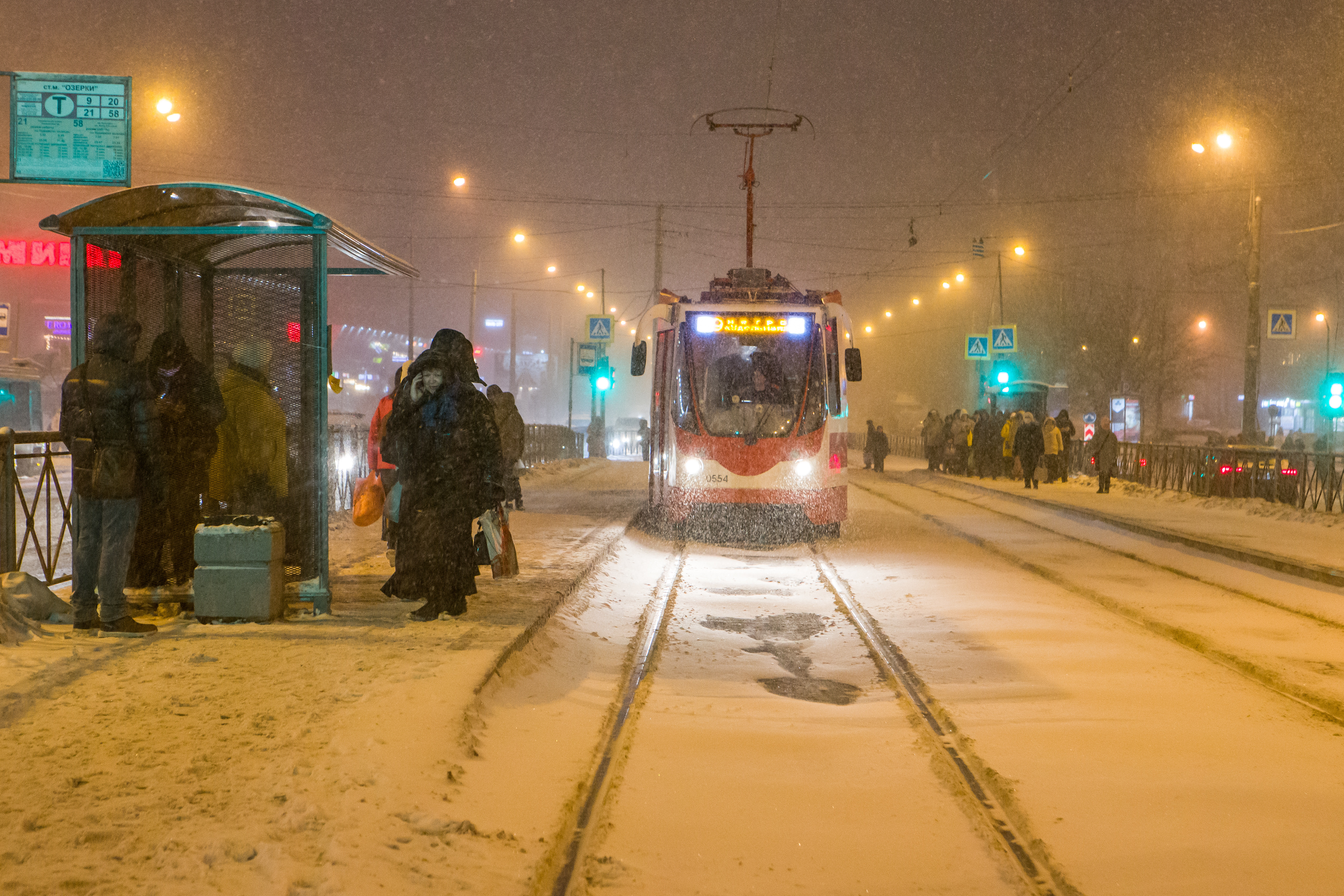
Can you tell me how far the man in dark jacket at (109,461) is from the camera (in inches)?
265

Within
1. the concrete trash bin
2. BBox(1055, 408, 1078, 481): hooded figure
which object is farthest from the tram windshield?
BBox(1055, 408, 1078, 481): hooded figure

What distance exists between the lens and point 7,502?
24.8 feet

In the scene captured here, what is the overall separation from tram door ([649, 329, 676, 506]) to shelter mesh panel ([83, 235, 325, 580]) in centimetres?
643

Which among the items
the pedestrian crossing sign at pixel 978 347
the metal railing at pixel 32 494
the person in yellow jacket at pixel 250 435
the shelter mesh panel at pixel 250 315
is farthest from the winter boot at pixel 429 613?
the pedestrian crossing sign at pixel 978 347

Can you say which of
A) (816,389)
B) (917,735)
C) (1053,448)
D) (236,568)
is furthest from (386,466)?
(1053,448)

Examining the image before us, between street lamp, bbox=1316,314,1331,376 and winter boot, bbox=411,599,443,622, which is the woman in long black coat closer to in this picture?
winter boot, bbox=411,599,443,622

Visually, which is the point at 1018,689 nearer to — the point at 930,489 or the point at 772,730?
the point at 772,730

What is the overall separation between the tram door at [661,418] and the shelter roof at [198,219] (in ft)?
22.4

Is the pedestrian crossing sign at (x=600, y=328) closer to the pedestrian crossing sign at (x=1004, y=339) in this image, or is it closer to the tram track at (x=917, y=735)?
the pedestrian crossing sign at (x=1004, y=339)

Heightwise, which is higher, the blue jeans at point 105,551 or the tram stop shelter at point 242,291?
the tram stop shelter at point 242,291

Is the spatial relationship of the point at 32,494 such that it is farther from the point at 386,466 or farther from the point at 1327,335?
the point at 1327,335

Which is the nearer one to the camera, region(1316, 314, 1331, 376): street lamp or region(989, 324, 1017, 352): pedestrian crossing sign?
region(989, 324, 1017, 352): pedestrian crossing sign

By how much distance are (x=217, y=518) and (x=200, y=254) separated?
2.48m

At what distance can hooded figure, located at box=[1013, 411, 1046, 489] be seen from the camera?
2569 cm
